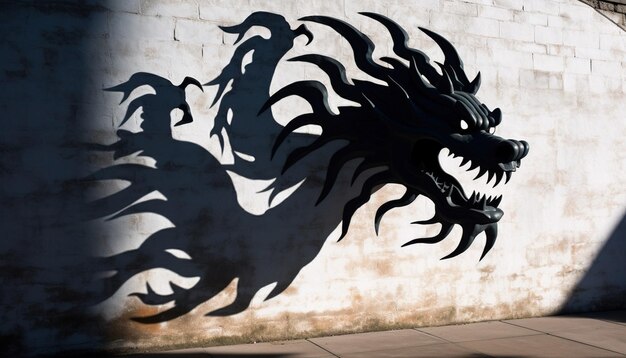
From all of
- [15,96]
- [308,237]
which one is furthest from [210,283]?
[15,96]

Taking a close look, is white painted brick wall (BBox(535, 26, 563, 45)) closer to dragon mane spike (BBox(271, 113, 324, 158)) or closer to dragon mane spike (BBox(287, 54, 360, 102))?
dragon mane spike (BBox(287, 54, 360, 102))

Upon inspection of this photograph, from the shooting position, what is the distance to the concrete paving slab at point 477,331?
7.01 m

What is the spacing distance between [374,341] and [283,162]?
2.02m

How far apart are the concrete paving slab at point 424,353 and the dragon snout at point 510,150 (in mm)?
2007

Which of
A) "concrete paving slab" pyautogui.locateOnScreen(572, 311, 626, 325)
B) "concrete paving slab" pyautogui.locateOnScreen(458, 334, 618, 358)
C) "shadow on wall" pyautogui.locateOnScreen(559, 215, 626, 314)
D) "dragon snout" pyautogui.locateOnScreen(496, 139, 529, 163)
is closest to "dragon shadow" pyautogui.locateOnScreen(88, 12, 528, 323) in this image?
"dragon snout" pyautogui.locateOnScreen(496, 139, 529, 163)

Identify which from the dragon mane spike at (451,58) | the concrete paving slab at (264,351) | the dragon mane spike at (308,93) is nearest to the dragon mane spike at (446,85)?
the dragon mane spike at (451,58)

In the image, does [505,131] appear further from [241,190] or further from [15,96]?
[15,96]

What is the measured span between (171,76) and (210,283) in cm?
202

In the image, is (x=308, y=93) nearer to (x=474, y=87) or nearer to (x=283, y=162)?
(x=283, y=162)

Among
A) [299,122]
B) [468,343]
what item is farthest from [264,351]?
[299,122]

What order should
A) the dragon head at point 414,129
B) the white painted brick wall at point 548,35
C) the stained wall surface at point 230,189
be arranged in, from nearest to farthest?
the dragon head at point 414,129 → the stained wall surface at point 230,189 → the white painted brick wall at point 548,35

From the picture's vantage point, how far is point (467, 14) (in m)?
7.75

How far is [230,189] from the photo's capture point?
6570 millimetres

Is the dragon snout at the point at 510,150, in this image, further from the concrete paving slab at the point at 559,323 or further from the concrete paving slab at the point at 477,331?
the concrete paving slab at the point at 559,323
